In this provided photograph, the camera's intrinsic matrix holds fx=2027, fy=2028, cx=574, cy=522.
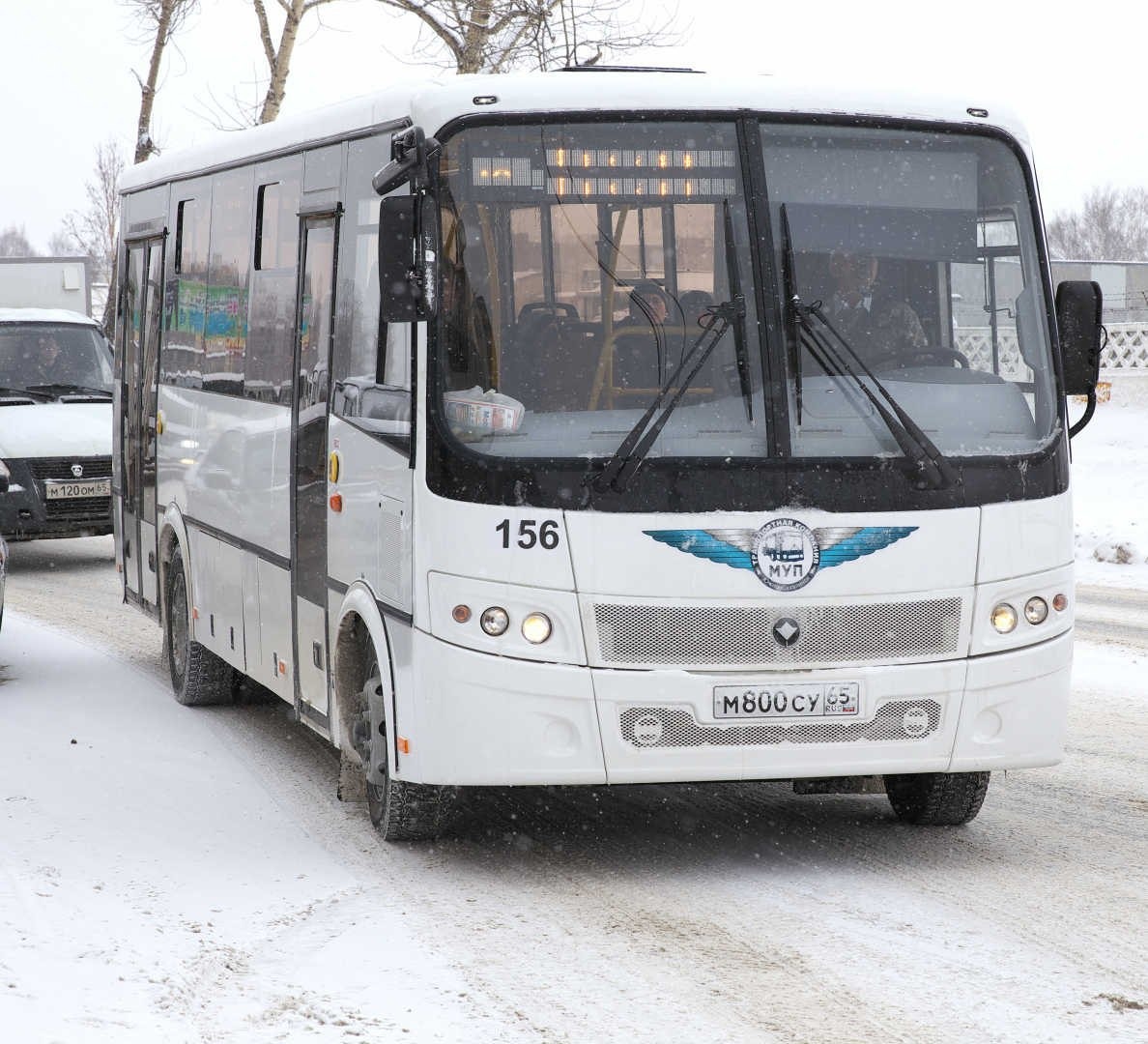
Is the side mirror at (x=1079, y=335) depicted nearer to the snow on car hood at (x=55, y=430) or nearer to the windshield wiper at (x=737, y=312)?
the windshield wiper at (x=737, y=312)

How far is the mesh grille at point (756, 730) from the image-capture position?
6.78 m

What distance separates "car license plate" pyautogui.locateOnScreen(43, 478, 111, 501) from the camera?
1838cm

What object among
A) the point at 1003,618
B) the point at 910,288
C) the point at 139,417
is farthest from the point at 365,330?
the point at 139,417

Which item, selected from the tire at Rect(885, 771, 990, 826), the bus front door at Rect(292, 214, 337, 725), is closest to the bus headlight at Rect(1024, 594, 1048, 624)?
the tire at Rect(885, 771, 990, 826)

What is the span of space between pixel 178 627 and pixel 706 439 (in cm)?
519

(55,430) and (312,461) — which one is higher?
(312,461)

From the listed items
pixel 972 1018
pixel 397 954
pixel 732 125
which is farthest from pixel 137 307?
pixel 972 1018

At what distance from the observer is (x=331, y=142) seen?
8.26 m

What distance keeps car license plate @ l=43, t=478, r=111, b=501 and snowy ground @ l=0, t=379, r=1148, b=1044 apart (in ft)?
28.4

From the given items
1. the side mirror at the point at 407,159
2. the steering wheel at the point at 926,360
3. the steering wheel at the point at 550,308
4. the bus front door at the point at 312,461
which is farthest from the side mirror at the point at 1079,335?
the bus front door at the point at 312,461

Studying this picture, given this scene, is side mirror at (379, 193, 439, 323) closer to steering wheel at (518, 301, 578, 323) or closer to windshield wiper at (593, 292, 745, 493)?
steering wheel at (518, 301, 578, 323)

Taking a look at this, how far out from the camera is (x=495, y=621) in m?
6.79

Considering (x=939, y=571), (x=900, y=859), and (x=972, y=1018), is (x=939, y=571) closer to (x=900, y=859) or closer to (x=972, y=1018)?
(x=900, y=859)

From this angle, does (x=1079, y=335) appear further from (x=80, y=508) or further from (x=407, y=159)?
(x=80, y=508)
